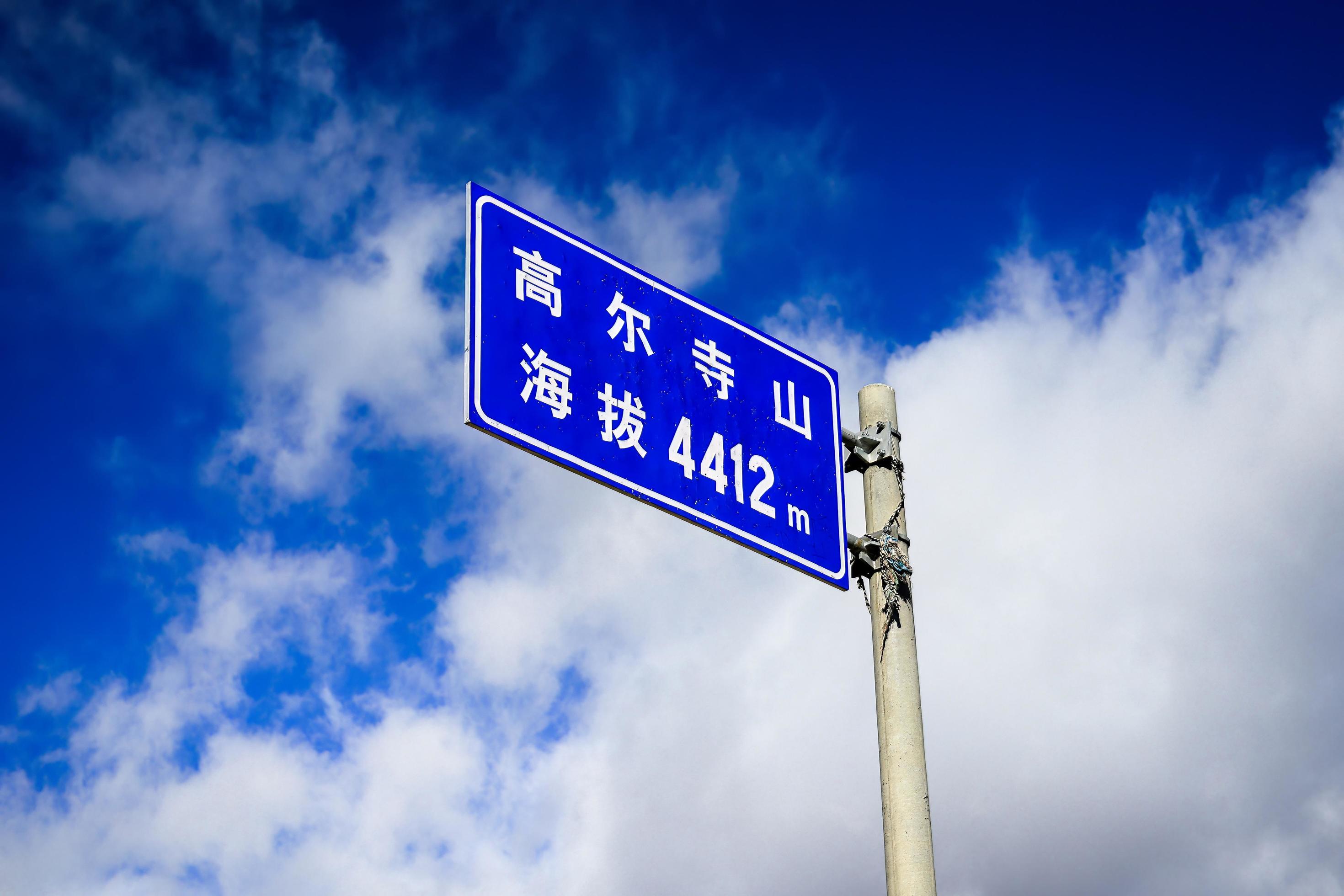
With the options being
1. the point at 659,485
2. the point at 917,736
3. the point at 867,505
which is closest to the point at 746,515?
the point at 659,485

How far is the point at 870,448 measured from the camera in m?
6.70

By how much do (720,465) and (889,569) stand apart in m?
1.09

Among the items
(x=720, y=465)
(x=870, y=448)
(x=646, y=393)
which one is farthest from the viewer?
(x=870, y=448)

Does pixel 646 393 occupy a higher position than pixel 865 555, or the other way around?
pixel 646 393

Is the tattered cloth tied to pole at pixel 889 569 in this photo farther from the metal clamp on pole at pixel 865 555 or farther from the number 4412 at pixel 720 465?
the number 4412 at pixel 720 465

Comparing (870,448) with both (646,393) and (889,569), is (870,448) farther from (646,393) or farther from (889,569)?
(646,393)

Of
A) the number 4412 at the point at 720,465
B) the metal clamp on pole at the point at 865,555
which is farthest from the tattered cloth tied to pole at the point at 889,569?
the number 4412 at the point at 720,465

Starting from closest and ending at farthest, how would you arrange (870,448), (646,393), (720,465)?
(646,393), (720,465), (870,448)

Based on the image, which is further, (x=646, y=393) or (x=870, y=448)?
(x=870, y=448)

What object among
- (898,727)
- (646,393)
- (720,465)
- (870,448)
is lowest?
(898,727)

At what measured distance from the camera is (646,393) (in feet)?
19.3

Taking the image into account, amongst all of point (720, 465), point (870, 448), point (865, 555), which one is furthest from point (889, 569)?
point (720, 465)

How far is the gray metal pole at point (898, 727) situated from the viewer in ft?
18.5

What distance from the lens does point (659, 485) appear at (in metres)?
5.70
